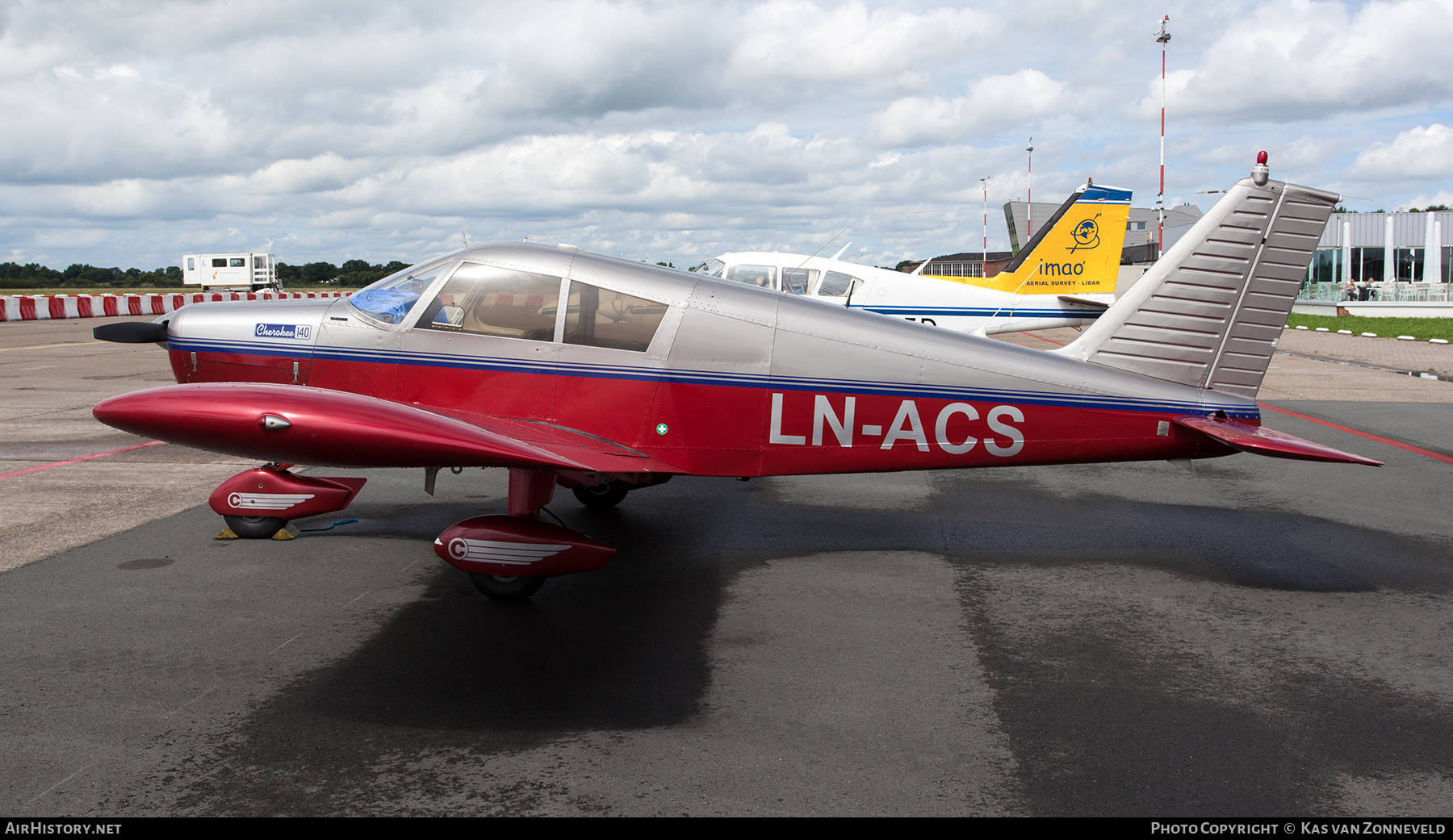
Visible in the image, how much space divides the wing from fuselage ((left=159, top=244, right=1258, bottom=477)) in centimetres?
135

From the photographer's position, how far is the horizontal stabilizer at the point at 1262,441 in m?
5.75

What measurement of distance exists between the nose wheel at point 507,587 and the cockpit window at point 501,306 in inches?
62.4

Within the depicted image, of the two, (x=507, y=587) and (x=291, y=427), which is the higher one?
(x=291, y=427)

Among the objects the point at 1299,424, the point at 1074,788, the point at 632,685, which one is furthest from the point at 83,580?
the point at 1299,424

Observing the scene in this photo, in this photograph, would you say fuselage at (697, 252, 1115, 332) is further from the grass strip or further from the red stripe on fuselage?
the grass strip

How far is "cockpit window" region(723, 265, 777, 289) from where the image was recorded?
1524 centimetres

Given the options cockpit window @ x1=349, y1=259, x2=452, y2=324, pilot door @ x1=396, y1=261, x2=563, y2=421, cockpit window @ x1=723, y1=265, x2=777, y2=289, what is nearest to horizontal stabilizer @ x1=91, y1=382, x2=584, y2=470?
pilot door @ x1=396, y1=261, x2=563, y2=421

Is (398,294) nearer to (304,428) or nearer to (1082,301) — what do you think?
(304,428)

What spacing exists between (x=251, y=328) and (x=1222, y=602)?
6.74 metres

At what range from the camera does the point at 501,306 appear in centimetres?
638

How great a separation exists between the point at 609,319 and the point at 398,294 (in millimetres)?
1555

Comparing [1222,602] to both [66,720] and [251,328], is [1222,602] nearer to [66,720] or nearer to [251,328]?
[66,720]

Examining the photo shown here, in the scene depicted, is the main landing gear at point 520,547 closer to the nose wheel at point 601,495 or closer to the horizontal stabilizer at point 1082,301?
the nose wheel at point 601,495

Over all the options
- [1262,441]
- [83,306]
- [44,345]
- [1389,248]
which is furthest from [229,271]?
[1389,248]
